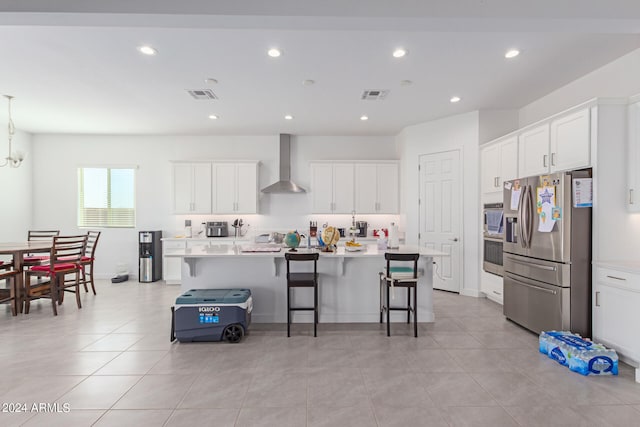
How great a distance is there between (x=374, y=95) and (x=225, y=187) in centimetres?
357

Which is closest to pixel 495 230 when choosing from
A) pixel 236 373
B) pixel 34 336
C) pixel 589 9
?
pixel 589 9

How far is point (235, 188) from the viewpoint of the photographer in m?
6.68

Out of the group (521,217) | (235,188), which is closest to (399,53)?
(521,217)

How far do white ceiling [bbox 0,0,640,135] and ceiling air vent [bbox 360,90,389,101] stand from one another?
118mm

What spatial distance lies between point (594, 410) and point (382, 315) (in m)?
2.08

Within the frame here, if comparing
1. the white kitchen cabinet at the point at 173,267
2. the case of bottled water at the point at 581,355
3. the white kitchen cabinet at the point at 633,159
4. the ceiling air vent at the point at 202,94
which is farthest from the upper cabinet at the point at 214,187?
the white kitchen cabinet at the point at 633,159

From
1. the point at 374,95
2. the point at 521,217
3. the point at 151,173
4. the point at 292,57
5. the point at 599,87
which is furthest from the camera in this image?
the point at 151,173

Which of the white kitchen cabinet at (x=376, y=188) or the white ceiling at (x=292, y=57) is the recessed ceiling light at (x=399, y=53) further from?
the white kitchen cabinet at (x=376, y=188)

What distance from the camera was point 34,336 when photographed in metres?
3.56

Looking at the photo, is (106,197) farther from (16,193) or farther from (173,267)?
(173,267)

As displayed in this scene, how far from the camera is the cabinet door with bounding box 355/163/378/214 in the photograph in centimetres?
677

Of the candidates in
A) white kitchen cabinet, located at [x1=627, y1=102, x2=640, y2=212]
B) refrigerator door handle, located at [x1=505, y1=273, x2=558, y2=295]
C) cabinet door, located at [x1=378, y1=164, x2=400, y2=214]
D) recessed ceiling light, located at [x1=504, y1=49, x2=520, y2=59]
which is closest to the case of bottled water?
refrigerator door handle, located at [x1=505, y1=273, x2=558, y2=295]

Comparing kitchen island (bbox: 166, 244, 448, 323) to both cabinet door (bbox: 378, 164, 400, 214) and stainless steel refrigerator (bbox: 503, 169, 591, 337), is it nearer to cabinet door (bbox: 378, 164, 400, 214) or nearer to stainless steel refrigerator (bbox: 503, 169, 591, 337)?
stainless steel refrigerator (bbox: 503, 169, 591, 337)

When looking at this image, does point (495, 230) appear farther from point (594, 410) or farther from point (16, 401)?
point (16, 401)
